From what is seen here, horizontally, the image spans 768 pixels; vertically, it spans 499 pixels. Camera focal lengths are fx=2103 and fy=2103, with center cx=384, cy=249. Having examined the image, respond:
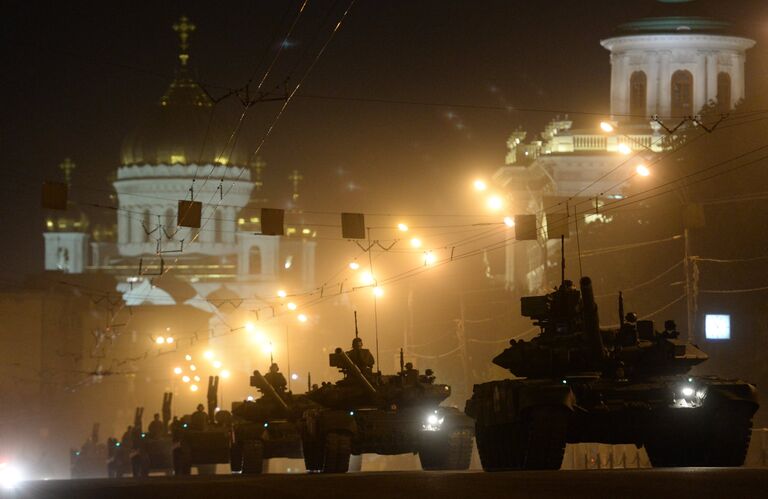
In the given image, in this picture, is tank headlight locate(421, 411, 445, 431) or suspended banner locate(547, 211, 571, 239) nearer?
tank headlight locate(421, 411, 445, 431)

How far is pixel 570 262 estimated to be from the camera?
73500 mm

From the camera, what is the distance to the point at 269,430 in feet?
138

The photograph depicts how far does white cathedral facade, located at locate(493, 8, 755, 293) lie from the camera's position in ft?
302

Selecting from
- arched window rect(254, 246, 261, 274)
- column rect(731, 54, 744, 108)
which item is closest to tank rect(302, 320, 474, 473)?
column rect(731, 54, 744, 108)

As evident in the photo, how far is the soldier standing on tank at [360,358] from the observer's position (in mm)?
37438

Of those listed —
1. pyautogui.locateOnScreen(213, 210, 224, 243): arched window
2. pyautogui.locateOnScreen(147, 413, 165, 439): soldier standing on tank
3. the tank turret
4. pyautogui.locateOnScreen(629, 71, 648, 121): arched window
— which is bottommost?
pyautogui.locateOnScreen(147, 413, 165, 439): soldier standing on tank

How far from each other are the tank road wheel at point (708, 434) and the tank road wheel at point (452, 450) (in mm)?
7730

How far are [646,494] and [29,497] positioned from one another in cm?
758

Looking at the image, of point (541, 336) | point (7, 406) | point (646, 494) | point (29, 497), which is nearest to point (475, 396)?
point (541, 336)

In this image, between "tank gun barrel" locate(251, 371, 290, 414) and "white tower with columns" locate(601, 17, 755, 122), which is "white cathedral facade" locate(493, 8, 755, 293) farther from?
"tank gun barrel" locate(251, 371, 290, 414)

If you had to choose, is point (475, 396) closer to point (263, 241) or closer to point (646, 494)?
point (646, 494)

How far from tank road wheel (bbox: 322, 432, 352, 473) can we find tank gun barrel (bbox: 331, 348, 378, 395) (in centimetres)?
158

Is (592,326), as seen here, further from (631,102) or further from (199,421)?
(631,102)

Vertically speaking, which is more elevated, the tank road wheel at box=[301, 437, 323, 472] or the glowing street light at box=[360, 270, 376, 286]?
the glowing street light at box=[360, 270, 376, 286]
